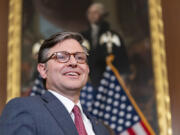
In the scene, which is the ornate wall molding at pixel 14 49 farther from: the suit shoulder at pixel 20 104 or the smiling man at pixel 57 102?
the suit shoulder at pixel 20 104

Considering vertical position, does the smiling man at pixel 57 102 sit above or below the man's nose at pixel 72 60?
below

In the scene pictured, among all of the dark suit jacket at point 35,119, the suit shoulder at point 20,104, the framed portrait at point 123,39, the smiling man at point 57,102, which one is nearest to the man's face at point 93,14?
the framed portrait at point 123,39

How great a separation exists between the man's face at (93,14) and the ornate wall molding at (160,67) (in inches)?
35.3

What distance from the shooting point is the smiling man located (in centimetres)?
170

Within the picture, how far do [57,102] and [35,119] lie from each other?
0.28 m

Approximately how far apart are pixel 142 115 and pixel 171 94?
55 centimetres

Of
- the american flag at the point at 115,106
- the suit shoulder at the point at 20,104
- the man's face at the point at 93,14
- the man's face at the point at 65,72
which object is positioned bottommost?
the american flag at the point at 115,106

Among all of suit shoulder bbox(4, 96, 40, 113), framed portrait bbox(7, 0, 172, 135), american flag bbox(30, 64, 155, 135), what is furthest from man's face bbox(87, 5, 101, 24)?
suit shoulder bbox(4, 96, 40, 113)

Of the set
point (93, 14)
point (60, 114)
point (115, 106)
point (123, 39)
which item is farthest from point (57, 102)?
point (93, 14)

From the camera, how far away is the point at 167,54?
15.3 feet

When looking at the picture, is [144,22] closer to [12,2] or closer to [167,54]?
[167,54]

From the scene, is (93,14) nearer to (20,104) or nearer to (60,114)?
(60,114)

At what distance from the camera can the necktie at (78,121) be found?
193 centimetres

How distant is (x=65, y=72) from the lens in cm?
215
